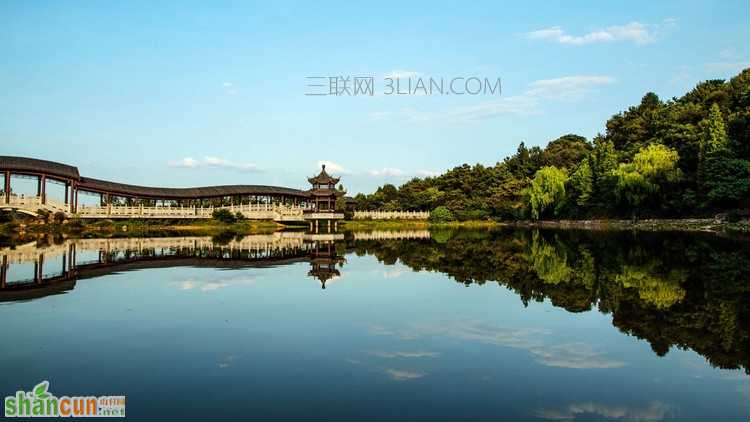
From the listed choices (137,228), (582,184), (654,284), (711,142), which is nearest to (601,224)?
(582,184)

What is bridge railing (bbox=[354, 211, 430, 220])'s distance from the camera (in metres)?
55.9

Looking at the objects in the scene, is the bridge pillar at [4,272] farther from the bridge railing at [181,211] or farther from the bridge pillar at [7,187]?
the bridge railing at [181,211]

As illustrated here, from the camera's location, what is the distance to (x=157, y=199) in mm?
43531

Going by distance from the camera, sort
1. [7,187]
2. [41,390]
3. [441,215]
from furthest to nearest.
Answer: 1. [441,215]
2. [7,187]
3. [41,390]

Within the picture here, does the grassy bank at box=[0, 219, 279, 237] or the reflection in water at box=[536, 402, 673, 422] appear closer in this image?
the reflection in water at box=[536, 402, 673, 422]

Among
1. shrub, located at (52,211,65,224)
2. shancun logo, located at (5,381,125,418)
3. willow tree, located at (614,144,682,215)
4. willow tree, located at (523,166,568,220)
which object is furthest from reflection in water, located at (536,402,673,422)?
willow tree, located at (523,166,568,220)

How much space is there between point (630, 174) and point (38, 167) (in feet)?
136

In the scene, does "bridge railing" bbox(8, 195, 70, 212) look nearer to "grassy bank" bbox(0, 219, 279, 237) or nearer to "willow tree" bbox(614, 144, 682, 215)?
"grassy bank" bbox(0, 219, 279, 237)

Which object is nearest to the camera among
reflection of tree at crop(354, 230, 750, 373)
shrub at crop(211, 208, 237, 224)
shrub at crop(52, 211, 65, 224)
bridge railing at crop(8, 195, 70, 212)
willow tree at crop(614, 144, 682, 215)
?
reflection of tree at crop(354, 230, 750, 373)

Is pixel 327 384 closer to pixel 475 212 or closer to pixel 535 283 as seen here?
pixel 535 283

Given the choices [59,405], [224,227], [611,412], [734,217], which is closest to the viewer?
[611,412]

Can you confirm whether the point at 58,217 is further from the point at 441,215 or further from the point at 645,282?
the point at 441,215

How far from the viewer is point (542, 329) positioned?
763cm

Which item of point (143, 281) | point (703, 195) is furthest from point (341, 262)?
point (703, 195)
